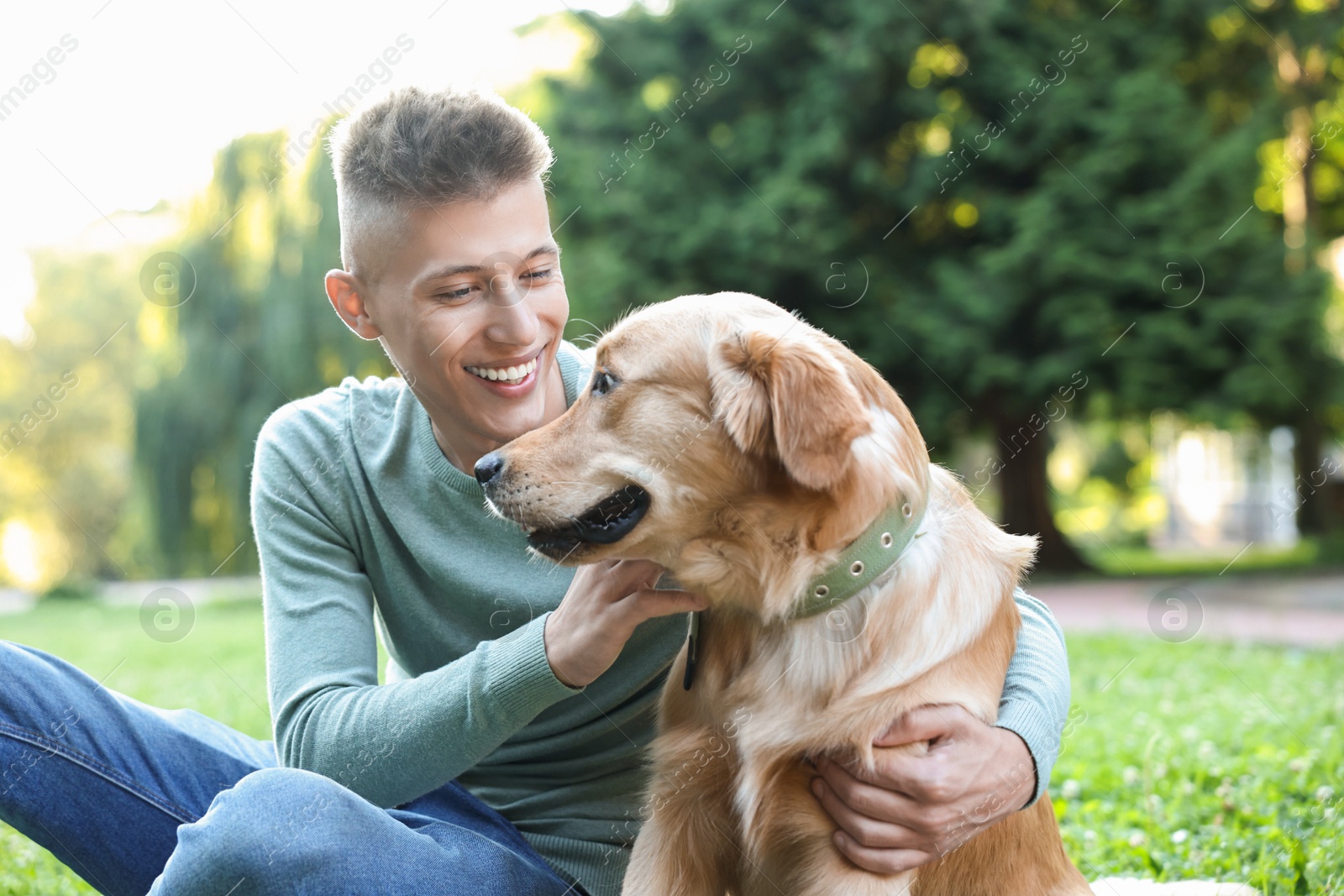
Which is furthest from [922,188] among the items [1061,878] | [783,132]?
[1061,878]

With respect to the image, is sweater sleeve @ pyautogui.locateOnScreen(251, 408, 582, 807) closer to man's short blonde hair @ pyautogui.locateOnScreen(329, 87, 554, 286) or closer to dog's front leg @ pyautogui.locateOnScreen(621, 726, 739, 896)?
dog's front leg @ pyautogui.locateOnScreen(621, 726, 739, 896)

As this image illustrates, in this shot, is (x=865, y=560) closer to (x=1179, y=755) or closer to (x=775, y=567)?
(x=775, y=567)

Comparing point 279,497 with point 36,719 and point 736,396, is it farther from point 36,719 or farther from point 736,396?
point 736,396

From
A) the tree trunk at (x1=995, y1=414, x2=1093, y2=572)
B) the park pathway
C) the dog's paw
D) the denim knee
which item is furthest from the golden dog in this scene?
the tree trunk at (x1=995, y1=414, x2=1093, y2=572)

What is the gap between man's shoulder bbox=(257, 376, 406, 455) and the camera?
8.10 feet

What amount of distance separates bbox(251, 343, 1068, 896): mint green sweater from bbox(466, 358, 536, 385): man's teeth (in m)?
0.22

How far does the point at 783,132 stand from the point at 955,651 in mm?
11655

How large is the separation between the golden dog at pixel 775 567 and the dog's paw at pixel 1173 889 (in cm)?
34

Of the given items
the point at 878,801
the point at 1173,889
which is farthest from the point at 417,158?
the point at 1173,889

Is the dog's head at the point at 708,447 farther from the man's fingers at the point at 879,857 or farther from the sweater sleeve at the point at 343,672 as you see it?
A: the man's fingers at the point at 879,857

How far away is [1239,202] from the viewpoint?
1179 centimetres

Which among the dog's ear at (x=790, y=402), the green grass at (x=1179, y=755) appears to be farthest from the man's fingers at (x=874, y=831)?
the green grass at (x=1179, y=755)

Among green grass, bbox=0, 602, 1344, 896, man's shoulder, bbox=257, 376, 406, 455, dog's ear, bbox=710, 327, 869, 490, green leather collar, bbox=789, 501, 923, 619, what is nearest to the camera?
dog's ear, bbox=710, 327, 869, 490

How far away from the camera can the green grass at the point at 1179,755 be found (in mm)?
3010
